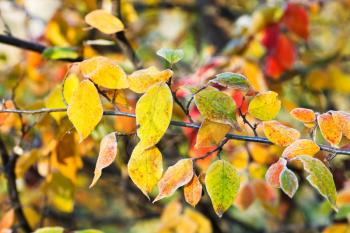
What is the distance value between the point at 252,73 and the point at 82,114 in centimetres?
64

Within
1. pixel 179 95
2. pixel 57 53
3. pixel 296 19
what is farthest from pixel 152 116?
pixel 296 19

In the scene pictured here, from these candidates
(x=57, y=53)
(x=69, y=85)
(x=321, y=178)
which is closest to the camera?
(x=321, y=178)

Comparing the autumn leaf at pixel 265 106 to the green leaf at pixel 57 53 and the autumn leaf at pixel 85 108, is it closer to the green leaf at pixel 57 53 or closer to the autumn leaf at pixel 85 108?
the autumn leaf at pixel 85 108

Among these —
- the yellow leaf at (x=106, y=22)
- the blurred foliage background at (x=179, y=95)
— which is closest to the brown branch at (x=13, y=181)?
the blurred foliage background at (x=179, y=95)

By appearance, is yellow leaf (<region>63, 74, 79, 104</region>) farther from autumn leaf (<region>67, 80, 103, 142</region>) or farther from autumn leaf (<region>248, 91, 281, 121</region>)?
autumn leaf (<region>248, 91, 281, 121</region>)

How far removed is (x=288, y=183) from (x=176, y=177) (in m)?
0.11

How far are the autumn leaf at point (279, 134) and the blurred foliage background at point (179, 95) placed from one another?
0.20 ft

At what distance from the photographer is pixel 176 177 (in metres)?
0.49

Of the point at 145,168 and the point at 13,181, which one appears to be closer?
the point at 145,168

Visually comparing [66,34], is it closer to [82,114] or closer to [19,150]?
[19,150]

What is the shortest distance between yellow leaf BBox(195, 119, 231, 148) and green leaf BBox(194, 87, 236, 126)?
1 centimetres

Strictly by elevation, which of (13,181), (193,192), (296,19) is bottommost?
(13,181)

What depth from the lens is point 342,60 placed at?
139 cm

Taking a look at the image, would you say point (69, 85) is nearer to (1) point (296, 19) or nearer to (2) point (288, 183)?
(2) point (288, 183)
